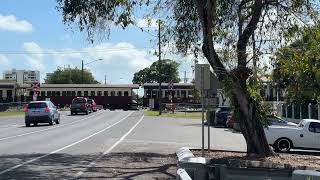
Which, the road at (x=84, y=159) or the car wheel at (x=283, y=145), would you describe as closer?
the road at (x=84, y=159)

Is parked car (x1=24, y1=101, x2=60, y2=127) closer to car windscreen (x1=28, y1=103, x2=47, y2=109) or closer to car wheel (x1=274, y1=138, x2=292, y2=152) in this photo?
car windscreen (x1=28, y1=103, x2=47, y2=109)

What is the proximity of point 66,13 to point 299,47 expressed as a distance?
7.33 metres

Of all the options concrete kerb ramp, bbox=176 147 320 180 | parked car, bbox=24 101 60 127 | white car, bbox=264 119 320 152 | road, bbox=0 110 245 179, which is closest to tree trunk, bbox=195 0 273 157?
road, bbox=0 110 245 179

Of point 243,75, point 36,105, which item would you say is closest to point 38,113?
point 36,105

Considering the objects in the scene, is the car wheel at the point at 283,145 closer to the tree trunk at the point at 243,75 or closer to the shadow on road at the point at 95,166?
the shadow on road at the point at 95,166

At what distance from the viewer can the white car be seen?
24.7 metres

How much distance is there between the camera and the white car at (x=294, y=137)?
2472cm

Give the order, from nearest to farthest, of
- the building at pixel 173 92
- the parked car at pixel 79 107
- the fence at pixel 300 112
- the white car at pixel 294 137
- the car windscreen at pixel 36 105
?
→ the white car at pixel 294 137 < the fence at pixel 300 112 < the car windscreen at pixel 36 105 < the parked car at pixel 79 107 < the building at pixel 173 92

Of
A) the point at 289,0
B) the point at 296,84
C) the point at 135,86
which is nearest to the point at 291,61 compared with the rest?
the point at 296,84

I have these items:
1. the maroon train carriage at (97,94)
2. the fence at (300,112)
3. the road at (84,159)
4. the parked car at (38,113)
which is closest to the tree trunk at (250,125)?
the road at (84,159)

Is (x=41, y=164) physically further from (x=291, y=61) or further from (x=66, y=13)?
(x=291, y=61)

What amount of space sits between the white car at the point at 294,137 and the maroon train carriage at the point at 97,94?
63.9 meters

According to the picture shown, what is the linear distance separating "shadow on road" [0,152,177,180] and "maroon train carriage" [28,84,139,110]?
68.4 m

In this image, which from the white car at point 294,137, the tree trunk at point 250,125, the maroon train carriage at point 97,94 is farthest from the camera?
the maroon train carriage at point 97,94
